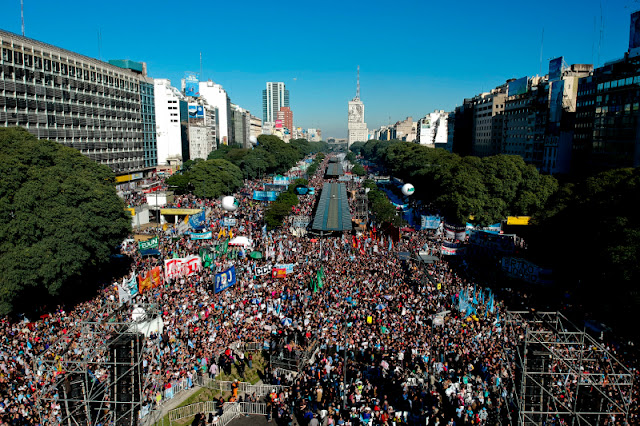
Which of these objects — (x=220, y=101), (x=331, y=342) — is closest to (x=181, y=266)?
(x=331, y=342)

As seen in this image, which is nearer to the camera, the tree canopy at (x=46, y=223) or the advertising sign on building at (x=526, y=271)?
the tree canopy at (x=46, y=223)

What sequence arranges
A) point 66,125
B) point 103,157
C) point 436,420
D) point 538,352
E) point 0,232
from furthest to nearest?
point 103,157, point 66,125, point 0,232, point 436,420, point 538,352

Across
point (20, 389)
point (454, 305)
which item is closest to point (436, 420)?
point (454, 305)

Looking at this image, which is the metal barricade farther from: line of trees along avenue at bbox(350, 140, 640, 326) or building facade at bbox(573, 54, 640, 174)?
building facade at bbox(573, 54, 640, 174)

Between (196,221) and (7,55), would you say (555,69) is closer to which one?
(196,221)

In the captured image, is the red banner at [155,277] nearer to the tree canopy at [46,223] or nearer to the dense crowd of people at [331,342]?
the dense crowd of people at [331,342]

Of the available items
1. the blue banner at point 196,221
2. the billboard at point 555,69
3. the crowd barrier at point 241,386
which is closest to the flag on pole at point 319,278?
the crowd barrier at point 241,386

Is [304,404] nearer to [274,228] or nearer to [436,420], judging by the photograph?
[436,420]
